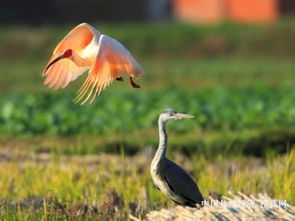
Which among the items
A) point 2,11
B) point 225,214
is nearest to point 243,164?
point 225,214

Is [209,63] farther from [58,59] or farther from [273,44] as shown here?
[58,59]

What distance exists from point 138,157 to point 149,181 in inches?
95.6

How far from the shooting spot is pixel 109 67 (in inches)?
285

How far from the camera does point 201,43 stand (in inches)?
1455

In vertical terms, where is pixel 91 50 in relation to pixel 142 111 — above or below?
above

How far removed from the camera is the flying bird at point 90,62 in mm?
7211

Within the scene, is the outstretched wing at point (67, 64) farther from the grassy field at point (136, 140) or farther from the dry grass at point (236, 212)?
the dry grass at point (236, 212)

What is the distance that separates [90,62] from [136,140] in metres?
6.81

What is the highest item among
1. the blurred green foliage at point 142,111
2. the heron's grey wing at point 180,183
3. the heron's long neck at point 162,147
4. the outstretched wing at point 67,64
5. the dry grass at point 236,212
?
the outstretched wing at point 67,64

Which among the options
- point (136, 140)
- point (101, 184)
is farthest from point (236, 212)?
point (136, 140)

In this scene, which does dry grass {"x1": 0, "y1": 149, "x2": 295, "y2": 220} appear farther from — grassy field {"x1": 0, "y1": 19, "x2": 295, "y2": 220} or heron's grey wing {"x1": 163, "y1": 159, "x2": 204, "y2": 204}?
heron's grey wing {"x1": 163, "y1": 159, "x2": 204, "y2": 204}

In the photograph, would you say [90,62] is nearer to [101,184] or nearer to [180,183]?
[180,183]

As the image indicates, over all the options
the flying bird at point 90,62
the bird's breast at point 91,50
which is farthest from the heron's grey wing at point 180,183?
the bird's breast at point 91,50

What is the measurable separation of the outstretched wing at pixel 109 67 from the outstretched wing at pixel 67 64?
0.40 meters
